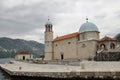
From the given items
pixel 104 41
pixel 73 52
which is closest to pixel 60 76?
pixel 104 41

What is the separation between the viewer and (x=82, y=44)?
4147cm

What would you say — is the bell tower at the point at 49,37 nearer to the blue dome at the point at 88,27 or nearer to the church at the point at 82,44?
the church at the point at 82,44

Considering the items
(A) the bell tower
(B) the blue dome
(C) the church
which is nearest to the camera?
(C) the church

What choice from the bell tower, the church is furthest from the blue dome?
the bell tower

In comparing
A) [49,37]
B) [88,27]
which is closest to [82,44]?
[88,27]

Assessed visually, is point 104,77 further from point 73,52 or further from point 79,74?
point 73,52

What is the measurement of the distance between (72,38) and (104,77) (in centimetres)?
2736

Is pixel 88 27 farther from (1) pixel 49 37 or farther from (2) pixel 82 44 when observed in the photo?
(1) pixel 49 37

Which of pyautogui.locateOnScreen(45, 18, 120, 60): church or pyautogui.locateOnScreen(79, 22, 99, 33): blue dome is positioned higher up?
pyautogui.locateOnScreen(79, 22, 99, 33): blue dome

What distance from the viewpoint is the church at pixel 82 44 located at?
39125 millimetres

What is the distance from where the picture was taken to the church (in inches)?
1540

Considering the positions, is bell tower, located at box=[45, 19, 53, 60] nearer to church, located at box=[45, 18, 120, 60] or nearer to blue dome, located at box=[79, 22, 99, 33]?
church, located at box=[45, 18, 120, 60]

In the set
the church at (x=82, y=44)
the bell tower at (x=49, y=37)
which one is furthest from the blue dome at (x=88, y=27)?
the bell tower at (x=49, y=37)

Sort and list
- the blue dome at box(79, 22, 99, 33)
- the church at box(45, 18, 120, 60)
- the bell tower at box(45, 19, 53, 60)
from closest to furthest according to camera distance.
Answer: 1. the church at box(45, 18, 120, 60)
2. the blue dome at box(79, 22, 99, 33)
3. the bell tower at box(45, 19, 53, 60)
